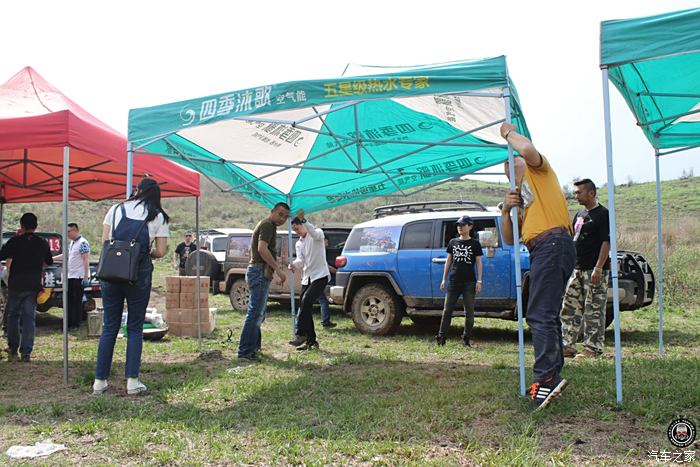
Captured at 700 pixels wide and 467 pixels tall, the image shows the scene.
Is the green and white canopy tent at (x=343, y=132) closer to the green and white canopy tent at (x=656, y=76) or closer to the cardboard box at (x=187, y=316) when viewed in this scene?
the green and white canopy tent at (x=656, y=76)

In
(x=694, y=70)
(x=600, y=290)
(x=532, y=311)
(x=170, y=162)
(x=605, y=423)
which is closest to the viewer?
(x=605, y=423)

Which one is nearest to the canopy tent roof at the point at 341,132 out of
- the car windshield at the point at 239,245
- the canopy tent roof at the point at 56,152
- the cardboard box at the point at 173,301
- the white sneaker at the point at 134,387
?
the canopy tent roof at the point at 56,152

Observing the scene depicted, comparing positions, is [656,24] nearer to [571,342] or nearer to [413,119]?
[413,119]

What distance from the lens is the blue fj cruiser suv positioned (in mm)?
8242

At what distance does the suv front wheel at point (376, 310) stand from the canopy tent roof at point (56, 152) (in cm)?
299

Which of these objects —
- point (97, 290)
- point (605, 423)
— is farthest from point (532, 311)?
point (97, 290)

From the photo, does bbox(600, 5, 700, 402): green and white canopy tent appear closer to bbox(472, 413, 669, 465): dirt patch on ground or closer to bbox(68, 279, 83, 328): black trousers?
bbox(472, 413, 669, 465): dirt patch on ground

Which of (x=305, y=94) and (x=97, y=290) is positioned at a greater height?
(x=305, y=94)

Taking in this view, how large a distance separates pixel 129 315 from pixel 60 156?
14.0ft

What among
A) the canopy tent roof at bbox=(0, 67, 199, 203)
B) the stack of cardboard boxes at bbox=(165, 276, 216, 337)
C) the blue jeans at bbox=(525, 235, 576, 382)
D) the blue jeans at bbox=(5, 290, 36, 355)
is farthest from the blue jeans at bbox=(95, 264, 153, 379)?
the stack of cardboard boxes at bbox=(165, 276, 216, 337)

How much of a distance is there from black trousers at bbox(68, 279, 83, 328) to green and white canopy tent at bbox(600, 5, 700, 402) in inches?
318

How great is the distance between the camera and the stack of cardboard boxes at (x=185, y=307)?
912cm

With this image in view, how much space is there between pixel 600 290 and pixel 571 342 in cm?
69

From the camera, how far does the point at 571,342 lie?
271 inches
